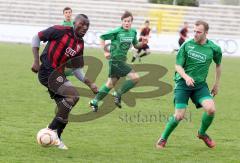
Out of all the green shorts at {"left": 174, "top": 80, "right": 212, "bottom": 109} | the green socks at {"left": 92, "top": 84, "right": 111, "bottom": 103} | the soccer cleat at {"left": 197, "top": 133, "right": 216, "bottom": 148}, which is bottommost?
the green socks at {"left": 92, "top": 84, "right": 111, "bottom": 103}

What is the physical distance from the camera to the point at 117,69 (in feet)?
42.8

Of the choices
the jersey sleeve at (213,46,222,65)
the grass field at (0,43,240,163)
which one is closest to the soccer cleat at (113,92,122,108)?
the grass field at (0,43,240,163)

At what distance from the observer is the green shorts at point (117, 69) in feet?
42.6

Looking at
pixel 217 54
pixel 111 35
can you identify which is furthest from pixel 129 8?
pixel 217 54

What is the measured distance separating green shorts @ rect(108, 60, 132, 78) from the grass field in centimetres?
71

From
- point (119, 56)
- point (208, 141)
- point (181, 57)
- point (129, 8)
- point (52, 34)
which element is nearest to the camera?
point (52, 34)

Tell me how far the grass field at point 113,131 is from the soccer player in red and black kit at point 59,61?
56cm

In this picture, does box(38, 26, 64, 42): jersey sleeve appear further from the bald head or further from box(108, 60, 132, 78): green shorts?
box(108, 60, 132, 78): green shorts

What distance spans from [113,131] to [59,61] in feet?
7.18

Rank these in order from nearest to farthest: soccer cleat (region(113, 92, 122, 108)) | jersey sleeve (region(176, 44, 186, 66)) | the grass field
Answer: the grass field, jersey sleeve (region(176, 44, 186, 66)), soccer cleat (region(113, 92, 122, 108))

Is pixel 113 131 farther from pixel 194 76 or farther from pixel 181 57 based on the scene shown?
pixel 181 57

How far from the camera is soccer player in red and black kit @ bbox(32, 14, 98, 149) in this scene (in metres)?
7.96

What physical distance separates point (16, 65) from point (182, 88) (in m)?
13.6

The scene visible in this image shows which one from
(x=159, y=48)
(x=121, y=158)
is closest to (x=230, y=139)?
(x=121, y=158)
